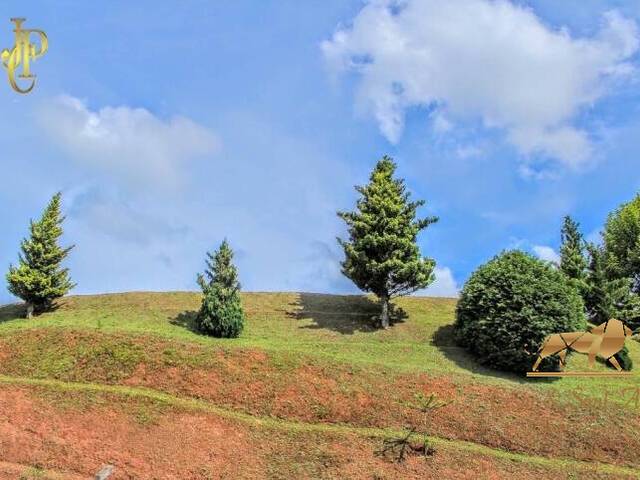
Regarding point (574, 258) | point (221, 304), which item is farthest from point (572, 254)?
point (221, 304)

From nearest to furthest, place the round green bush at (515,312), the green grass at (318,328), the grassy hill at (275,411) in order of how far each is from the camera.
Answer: the grassy hill at (275,411), the green grass at (318,328), the round green bush at (515,312)

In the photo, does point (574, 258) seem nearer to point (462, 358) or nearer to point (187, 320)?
point (462, 358)

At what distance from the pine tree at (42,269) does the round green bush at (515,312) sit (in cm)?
3096

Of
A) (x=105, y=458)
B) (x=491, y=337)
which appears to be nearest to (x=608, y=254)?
(x=491, y=337)

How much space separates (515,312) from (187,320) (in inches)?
915

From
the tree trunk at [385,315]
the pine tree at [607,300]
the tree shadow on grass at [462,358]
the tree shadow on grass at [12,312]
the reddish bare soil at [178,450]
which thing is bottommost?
the reddish bare soil at [178,450]

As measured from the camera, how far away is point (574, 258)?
167 feet

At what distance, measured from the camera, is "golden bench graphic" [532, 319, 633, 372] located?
11438 mm

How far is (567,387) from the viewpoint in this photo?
1316 inches

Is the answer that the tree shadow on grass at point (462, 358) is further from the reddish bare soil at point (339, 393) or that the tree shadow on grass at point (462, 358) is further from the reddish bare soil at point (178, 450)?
the reddish bare soil at point (178, 450)

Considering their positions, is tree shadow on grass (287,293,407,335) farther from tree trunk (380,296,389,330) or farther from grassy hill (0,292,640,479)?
grassy hill (0,292,640,479)

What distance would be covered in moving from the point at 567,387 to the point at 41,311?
128 ft

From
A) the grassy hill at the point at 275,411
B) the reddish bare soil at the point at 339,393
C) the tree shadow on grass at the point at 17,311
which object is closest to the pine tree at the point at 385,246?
the grassy hill at the point at 275,411

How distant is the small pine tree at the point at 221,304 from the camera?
1500 inches
